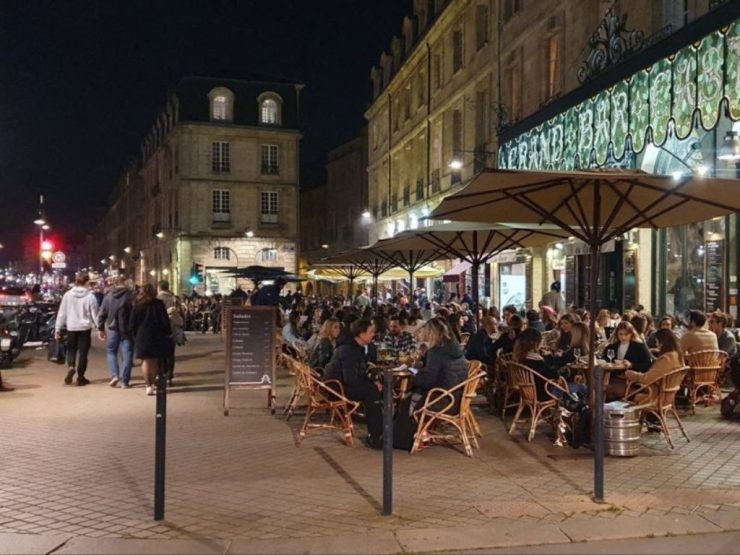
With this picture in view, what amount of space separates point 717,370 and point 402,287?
76.1 ft

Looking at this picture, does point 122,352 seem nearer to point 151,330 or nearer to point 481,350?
point 151,330

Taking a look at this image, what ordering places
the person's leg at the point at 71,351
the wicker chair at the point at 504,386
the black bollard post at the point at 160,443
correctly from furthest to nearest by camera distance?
the person's leg at the point at 71,351 < the wicker chair at the point at 504,386 < the black bollard post at the point at 160,443

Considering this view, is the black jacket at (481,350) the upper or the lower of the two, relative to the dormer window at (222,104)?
lower

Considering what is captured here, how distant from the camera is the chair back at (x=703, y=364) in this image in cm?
955

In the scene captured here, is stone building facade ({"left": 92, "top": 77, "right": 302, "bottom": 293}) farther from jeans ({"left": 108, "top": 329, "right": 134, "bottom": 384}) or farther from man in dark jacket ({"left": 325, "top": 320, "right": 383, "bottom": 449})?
man in dark jacket ({"left": 325, "top": 320, "right": 383, "bottom": 449})

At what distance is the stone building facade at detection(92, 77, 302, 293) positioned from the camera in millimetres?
49781

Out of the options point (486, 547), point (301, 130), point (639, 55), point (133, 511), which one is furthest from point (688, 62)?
point (301, 130)

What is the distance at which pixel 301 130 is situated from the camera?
52.2m

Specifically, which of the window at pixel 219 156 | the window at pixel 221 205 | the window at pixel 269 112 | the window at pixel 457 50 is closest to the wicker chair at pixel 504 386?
the window at pixel 457 50

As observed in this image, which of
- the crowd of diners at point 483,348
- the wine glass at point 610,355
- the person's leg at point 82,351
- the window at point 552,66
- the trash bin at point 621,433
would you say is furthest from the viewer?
the window at point 552,66

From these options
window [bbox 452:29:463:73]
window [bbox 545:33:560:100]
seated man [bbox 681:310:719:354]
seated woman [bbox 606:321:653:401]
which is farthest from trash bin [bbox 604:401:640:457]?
window [bbox 452:29:463:73]

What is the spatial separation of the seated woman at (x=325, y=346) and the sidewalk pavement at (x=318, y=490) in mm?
909

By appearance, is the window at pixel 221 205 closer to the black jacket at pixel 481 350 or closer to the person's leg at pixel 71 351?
the person's leg at pixel 71 351

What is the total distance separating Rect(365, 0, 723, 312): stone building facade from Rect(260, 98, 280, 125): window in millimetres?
11848
